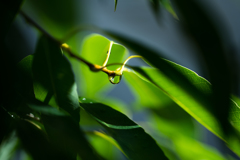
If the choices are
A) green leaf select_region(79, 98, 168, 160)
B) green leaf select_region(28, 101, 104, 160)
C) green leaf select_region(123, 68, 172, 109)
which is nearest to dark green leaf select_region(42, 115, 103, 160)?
green leaf select_region(28, 101, 104, 160)

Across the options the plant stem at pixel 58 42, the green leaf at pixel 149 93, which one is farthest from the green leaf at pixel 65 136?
Answer: the green leaf at pixel 149 93

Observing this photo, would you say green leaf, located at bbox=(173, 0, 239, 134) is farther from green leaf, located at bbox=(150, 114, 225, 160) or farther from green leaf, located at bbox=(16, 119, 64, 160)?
green leaf, located at bbox=(150, 114, 225, 160)

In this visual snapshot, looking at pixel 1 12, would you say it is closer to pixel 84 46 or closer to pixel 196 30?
pixel 196 30

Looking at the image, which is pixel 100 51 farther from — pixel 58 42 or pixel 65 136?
pixel 65 136

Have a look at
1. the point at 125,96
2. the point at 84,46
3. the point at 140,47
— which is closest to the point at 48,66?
the point at 140,47

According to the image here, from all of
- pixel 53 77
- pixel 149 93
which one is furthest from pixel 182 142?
pixel 53 77

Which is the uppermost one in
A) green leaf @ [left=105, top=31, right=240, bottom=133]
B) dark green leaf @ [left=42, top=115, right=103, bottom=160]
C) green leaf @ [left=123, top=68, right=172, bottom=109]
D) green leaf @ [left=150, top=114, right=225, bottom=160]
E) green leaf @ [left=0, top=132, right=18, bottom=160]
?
green leaf @ [left=105, top=31, right=240, bottom=133]
